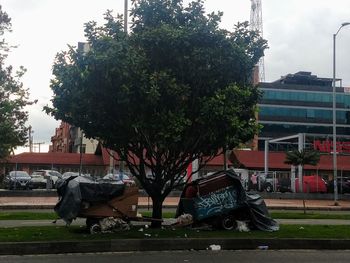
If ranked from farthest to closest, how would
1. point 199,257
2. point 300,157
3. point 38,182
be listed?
point 38,182
point 300,157
point 199,257

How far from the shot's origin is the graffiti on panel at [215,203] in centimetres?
1492

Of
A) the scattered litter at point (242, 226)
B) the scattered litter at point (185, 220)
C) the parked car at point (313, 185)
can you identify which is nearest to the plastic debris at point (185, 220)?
the scattered litter at point (185, 220)

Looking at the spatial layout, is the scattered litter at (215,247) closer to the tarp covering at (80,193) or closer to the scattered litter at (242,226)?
the scattered litter at (242,226)

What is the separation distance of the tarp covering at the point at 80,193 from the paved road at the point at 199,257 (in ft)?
7.50

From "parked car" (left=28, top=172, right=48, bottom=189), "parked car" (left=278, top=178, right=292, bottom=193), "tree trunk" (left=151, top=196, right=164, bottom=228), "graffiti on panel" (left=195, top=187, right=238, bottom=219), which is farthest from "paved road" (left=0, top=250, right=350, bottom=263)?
"parked car" (left=28, top=172, right=48, bottom=189)

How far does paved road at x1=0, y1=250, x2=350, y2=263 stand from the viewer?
10922 millimetres

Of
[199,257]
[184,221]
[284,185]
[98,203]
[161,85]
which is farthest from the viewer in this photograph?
[284,185]

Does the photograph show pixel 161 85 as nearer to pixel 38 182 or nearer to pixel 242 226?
pixel 242 226

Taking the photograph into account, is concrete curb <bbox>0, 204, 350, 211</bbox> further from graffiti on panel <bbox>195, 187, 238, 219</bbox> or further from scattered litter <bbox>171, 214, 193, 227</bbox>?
graffiti on panel <bbox>195, 187, 238, 219</bbox>

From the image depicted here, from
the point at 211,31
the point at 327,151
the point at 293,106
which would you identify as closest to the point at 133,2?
the point at 211,31

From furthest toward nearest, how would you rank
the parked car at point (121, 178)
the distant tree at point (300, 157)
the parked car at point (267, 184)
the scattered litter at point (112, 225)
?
the parked car at point (267, 184) → the distant tree at point (300, 157) → the parked car at point (121, 178) → the scattered litter at point (112, 225)

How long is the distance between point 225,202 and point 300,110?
102 m

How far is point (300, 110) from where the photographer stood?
114 meters

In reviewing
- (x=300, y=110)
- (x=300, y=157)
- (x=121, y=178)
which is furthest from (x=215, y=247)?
(x=300, y=110)
